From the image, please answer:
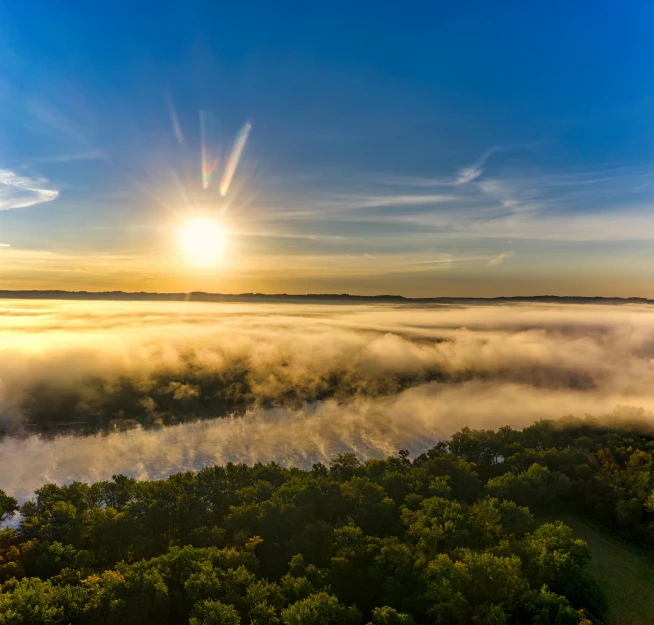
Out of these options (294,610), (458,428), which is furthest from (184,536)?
(458,428)

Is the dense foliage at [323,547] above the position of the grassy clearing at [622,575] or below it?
above

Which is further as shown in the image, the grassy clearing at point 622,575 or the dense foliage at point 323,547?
the grassy clearing at point 622,575

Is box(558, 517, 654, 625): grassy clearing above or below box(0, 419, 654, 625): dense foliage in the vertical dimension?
below

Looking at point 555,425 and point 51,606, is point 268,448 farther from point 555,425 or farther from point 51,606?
point 51,606

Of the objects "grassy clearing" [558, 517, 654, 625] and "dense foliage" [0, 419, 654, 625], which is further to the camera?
"grassy clearing" [558, 517, 654, 625]
